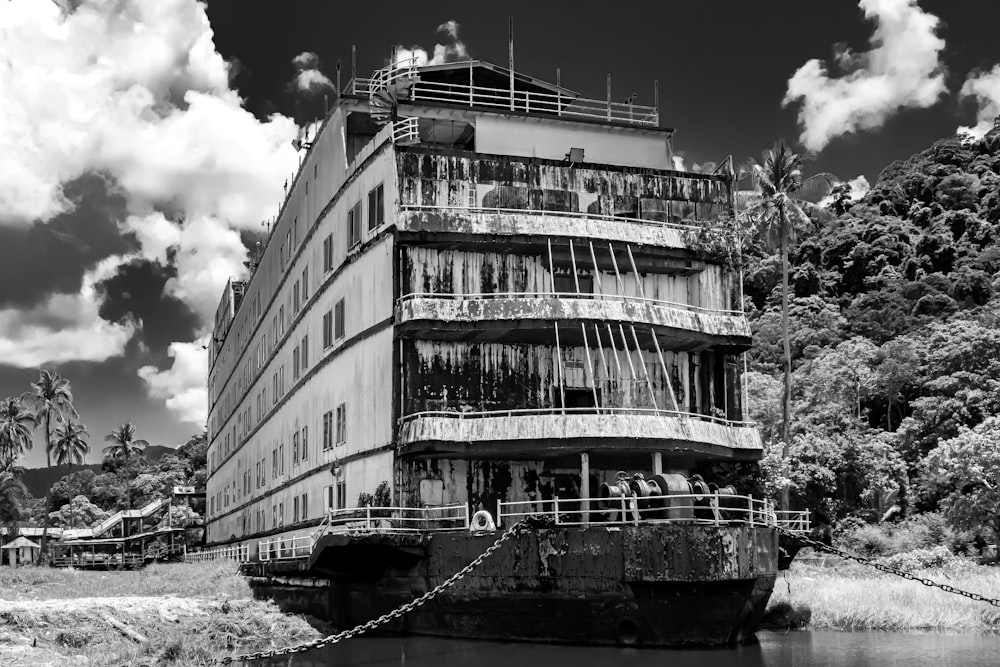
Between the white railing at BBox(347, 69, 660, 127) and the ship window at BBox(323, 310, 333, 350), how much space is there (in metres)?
7.68

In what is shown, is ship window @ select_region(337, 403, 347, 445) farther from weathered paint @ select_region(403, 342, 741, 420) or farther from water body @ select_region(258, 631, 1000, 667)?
water body @ select_region(258, 631, 1000, 667)

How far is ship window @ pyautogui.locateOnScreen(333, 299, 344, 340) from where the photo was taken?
37.2 m

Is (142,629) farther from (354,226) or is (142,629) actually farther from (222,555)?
(222,555)

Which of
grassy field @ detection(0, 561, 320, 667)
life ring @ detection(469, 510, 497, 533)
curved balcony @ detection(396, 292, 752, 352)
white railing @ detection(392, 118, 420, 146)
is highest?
white railing @ detection(392, 118, 420, 146)

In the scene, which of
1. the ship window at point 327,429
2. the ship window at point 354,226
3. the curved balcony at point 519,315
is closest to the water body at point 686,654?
the curved balcony at point 519,315

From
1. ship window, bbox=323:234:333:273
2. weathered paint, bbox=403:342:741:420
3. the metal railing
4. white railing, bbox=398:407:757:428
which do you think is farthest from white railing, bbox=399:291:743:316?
ship window, bbox=323:234:333:273

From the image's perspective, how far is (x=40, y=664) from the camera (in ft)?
68.7

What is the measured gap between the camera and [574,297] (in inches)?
1335

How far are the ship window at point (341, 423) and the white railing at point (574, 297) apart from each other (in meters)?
5.95

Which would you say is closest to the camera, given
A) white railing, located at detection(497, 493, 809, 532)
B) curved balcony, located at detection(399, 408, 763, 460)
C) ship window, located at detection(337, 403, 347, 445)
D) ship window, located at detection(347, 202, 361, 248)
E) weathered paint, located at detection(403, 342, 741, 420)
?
white railing, located at detection(497, 493, 809, 532)

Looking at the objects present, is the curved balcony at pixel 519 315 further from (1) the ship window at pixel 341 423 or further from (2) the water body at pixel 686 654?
(2) the water body at pixel 686 654

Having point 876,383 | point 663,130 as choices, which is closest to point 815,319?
point 876,383

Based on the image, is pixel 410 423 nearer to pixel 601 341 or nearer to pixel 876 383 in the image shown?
pixel 601 341

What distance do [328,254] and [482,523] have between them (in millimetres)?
14385
